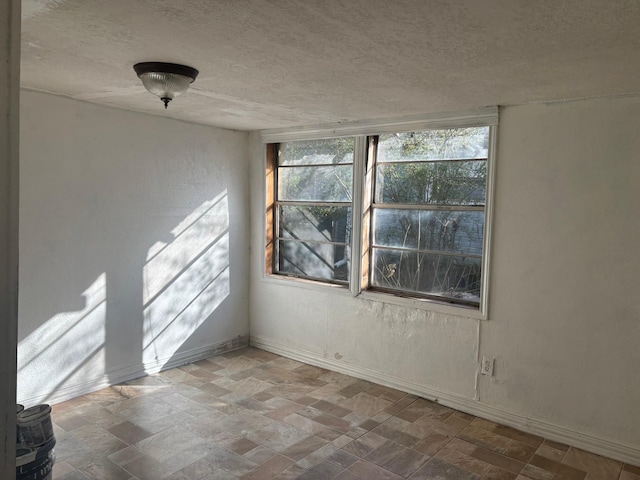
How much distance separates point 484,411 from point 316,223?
2174mm

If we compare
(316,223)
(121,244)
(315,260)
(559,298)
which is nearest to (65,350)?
(121,244)

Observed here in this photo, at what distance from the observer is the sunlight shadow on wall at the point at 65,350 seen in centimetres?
325

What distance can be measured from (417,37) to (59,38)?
158 centimetres

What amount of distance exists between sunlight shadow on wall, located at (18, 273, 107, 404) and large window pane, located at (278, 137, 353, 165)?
2.04 meters

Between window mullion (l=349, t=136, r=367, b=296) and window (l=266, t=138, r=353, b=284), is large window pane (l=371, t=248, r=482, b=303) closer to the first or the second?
window mullion (l=349, t=136, r=367, b=296)

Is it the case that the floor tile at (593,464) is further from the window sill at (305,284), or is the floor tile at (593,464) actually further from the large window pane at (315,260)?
the large window pane at (315,260)

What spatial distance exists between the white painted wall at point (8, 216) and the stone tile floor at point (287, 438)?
1.77 m

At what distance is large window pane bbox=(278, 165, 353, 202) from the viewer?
4.25 meters

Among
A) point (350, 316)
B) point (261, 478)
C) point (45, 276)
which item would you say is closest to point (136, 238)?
point (45, 276)

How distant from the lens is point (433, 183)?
3686 millimetres

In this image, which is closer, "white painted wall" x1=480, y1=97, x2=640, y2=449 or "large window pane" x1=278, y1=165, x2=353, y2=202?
"white painted wall" x1=480, y1=97, x2=640, y2=449

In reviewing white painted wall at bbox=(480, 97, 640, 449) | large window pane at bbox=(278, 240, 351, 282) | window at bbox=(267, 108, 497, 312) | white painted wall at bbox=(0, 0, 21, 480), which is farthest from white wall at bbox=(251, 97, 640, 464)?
white painted wall at bbox=(0, 0, 21, 480)

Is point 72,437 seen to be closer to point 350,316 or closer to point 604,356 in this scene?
point 350,316

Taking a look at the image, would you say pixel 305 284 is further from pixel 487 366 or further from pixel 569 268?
pixel 569 268
